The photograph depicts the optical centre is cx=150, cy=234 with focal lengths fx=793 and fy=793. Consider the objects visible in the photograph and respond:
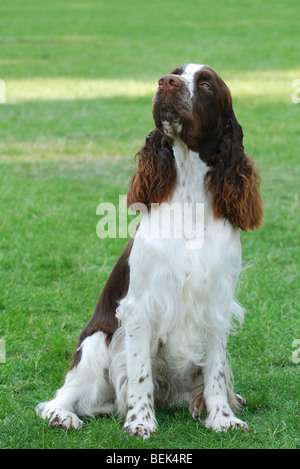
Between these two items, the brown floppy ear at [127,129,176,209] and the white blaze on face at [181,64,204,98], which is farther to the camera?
the brown floppy ear at [127,129,176,209]

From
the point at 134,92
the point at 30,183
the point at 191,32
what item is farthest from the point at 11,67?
the point at 30,183

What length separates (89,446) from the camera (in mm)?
3818

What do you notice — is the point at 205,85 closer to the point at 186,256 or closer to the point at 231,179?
the point at 231,179

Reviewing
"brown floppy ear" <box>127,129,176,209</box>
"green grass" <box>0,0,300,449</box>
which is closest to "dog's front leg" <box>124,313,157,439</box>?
"green grass" <box>0,0,300,449</box>

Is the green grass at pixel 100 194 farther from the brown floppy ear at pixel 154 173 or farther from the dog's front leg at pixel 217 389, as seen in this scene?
the brown floppy ear at pixel 154 173

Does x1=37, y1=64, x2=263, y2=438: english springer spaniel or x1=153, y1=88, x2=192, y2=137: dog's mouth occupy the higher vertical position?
x1=153, y1=88, x2=192, y2=137: dog's mouth

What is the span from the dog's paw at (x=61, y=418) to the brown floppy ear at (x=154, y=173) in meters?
1.14

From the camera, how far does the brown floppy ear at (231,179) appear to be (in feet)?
12.7

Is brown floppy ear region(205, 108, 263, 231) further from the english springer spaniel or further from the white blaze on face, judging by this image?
the white blaze on face

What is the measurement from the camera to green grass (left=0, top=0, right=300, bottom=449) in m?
4.32

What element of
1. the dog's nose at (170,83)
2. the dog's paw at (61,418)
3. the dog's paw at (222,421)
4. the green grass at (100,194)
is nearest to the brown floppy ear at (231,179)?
the dog's nose at (170,83)

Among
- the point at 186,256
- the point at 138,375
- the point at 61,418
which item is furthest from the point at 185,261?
the point at 61,418

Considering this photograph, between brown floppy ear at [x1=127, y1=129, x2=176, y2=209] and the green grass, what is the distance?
2.63ft

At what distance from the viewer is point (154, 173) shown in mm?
3920
